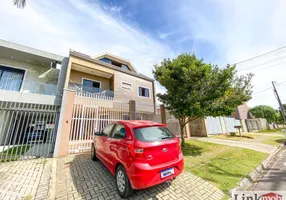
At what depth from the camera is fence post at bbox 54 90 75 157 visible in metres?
6.20

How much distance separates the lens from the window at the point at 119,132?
346 cm

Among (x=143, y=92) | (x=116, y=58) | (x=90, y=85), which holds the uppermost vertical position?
(x=116, y=58)

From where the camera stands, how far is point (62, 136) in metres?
6.34

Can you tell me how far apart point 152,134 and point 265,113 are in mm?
48119

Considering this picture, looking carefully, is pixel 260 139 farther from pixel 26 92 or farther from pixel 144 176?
pixel 26 92

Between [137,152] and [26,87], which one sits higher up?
[26,87]

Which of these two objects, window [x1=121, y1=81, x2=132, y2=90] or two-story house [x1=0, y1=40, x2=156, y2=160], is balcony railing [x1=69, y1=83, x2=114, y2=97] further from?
Result: window [x1=121, y1=81, x2=132, y2=90]

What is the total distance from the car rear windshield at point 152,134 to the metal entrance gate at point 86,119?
17.7 feet

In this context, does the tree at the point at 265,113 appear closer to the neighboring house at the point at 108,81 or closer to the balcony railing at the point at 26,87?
the neighboring house at the point at 108,81

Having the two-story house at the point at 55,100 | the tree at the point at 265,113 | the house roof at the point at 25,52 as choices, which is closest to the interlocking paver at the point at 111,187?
the two-story house at the point at 55,100

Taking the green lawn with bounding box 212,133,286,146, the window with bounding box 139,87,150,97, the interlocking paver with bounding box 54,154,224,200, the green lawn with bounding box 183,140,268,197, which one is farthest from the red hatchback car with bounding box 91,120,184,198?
the window with bounding box 139,87,150,97

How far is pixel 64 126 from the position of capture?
649cm

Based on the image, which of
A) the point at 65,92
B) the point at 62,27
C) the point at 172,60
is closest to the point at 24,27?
the point at 62,27

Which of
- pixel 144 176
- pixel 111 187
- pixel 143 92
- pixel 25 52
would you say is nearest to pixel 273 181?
pixel 144 176
